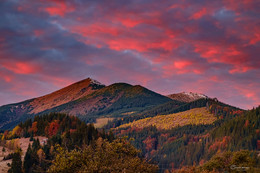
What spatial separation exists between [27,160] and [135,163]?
14106 centimetres

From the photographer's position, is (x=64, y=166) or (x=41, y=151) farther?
(x=41, y=151)

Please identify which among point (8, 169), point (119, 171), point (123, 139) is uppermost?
point (123, 139)

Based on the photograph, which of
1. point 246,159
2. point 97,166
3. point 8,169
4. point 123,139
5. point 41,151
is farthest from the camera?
point 41,151

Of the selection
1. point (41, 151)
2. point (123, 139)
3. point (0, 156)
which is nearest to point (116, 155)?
point (123, 139)

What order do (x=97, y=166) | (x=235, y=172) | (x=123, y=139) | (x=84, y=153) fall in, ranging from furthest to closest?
(x=235, y=172) < (x=123, y=139) < (x=84, y=153) < (x=97, y=166)

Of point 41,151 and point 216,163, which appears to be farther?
point 41,151

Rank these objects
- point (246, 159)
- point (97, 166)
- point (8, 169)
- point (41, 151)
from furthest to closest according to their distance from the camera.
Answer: point (41, 151), point (8, 169), point (246, 159), point (97, 166)

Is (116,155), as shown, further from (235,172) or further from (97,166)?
(235,172)

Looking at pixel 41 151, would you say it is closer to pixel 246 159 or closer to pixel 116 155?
pixel 246 159

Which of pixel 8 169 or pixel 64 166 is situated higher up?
pixel 64 166

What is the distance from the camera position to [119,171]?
46938 millimetres

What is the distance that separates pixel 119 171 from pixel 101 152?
5203 millimetres

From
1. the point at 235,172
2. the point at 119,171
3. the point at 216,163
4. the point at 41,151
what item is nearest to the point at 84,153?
the point at 119,171

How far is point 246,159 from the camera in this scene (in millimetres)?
124438
